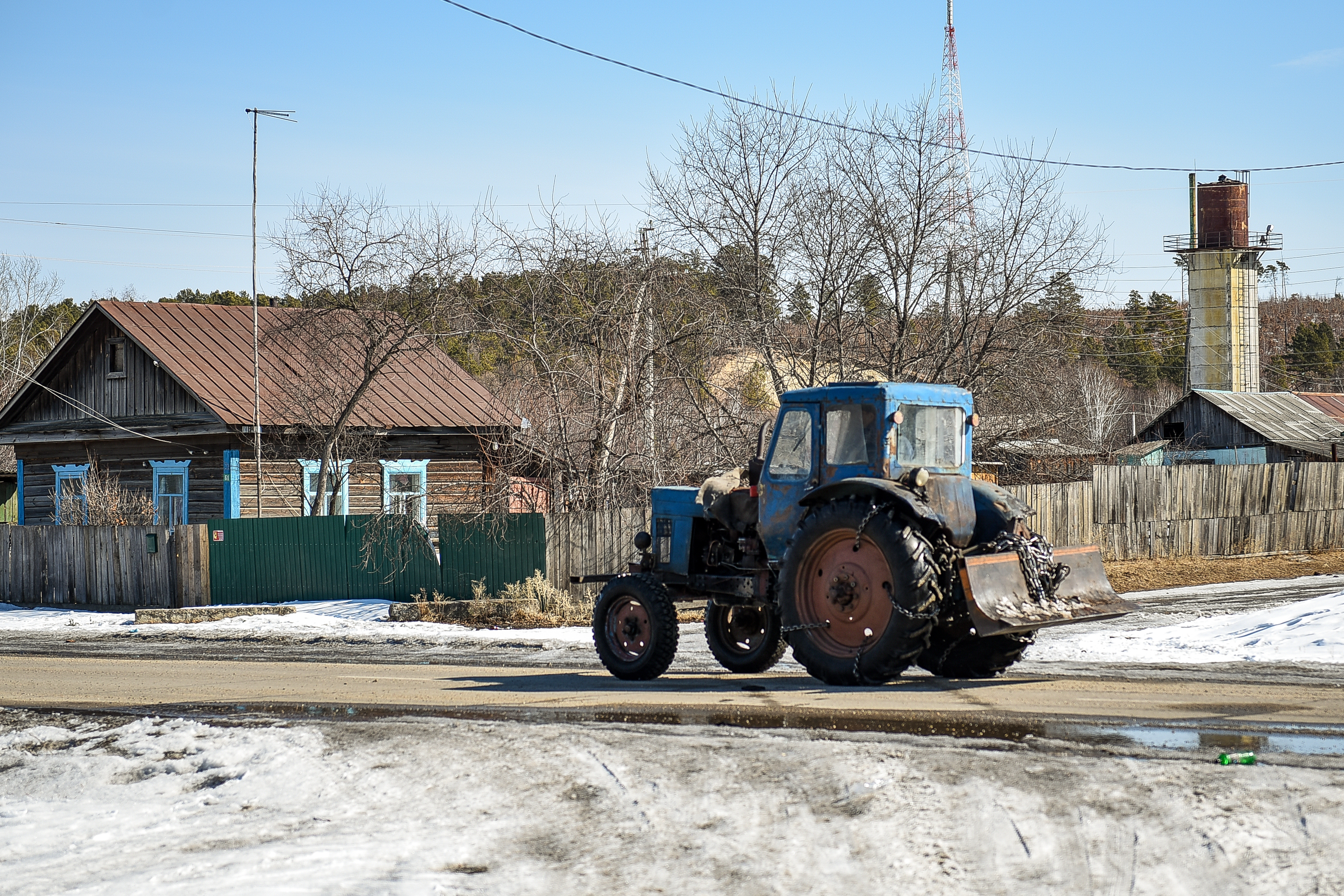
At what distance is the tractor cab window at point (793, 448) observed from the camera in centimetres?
1076

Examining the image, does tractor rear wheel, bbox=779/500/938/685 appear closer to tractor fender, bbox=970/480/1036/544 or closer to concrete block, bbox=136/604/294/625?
tractor fender, bbox=970/480/1036/544

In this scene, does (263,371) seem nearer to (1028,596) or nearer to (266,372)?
(266,372)

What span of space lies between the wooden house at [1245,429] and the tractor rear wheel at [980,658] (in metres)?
37.4

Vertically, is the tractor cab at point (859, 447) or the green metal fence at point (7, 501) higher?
the tractor cab at point (859, 447)

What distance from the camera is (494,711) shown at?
9.52m

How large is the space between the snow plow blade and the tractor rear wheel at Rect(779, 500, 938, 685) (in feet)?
1.10

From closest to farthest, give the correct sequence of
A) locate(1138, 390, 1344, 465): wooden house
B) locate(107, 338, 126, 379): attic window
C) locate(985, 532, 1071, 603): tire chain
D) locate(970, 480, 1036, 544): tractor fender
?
locate(985, 532, 1071, 603): tire chain → locate(970, 480, 1036, 544): tractor fender → locate(107, 338, 126, 379): attic window → locate(1138, 390, 1344, 465): wooden house

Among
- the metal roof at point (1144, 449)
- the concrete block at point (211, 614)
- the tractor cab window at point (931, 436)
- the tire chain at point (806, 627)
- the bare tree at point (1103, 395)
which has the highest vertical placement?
the bare tree at point (1103, 395)

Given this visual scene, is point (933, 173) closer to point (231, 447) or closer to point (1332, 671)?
point (1332, 671)

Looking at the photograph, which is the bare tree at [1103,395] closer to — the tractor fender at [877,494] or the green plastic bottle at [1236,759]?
the tractor fender at [877,494]

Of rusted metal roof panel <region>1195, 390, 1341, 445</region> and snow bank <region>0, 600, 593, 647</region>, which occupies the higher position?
rusted metal roof panel <region>1195, 390, 1341, 445</region>

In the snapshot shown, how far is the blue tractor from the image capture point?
9688 mm

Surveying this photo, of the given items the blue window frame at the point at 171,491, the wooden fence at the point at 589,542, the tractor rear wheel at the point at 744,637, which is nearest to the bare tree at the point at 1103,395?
the wooden fence at the point at 589,542

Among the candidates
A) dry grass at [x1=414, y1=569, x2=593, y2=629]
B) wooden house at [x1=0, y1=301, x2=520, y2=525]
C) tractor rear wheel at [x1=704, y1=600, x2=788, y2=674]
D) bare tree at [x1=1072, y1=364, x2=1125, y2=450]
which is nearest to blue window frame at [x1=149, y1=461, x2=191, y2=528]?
wooden house at [x1=0, y1=301, x2=520, y2=525]
